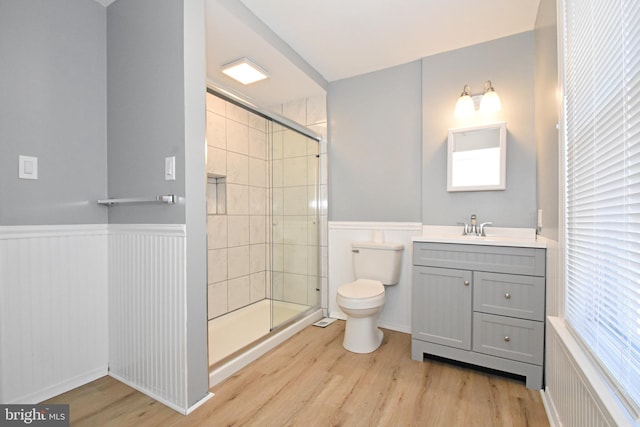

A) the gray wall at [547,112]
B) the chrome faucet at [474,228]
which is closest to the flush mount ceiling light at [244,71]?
the gray wall at [547,112]

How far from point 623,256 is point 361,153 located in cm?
207

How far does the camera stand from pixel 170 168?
1.52 m

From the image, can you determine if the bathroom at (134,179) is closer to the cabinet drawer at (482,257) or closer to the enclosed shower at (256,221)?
the cabinet drawer at (482,257)

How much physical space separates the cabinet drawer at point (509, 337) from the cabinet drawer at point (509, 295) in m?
0.04

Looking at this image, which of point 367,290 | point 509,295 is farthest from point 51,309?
point 509,295

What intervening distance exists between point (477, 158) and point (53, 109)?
2724 millimetres

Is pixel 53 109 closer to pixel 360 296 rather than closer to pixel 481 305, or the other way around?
pixel 360 296

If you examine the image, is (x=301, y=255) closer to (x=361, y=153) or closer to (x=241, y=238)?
A: (x=241, y=238)

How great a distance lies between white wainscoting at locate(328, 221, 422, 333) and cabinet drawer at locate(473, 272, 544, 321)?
65 centimetres

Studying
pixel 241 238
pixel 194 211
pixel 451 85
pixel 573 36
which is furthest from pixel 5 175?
pixel 451 85

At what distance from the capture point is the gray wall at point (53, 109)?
1450 mm

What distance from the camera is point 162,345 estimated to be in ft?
5.13

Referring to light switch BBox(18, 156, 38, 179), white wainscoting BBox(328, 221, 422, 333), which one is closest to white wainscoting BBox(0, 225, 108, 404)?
light switch BBox(18, 156, 38, 179)

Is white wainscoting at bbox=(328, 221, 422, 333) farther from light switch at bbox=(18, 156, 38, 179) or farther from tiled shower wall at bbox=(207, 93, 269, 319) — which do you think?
light switch at bbox=(18, 156, 38, 179)
